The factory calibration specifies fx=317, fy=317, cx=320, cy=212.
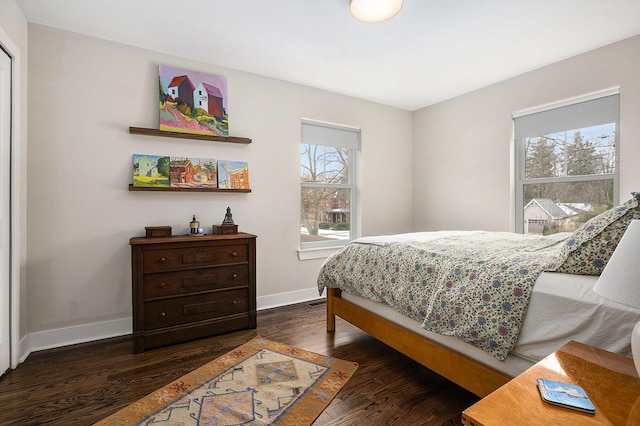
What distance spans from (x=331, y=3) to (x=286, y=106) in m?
1.45

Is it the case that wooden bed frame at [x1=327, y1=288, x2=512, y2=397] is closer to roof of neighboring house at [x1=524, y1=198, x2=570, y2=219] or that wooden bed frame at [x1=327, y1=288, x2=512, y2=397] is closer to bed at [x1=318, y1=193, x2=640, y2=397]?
bed at [x1=318, y1=193, x2=640, y2=397]

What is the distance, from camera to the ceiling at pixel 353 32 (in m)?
2.21

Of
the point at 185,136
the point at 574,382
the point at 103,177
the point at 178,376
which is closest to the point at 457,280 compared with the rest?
the point at 574,382

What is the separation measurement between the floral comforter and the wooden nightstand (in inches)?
14.3

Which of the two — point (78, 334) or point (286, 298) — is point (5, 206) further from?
point (286, 298)

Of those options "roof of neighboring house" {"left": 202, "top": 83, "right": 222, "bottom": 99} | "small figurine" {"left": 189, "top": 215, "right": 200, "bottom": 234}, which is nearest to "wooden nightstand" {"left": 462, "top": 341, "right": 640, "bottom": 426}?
"small figurine" {"left": 189, "top": 215, "right": 200, "bottom": 234}

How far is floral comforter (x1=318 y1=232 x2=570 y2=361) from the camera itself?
1.40 metres

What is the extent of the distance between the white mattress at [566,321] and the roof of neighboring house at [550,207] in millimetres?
2250

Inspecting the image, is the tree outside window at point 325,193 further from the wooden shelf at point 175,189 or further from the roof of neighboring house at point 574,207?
the roof of neighboring house at point 574,207

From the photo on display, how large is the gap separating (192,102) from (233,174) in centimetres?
75

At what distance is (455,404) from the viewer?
1716 mm

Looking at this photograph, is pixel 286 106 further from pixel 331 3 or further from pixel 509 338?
pixel 509 338

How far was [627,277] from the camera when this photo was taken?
2.57ft

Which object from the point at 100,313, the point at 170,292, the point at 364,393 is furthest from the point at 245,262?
the point at 364,393
